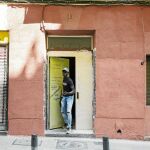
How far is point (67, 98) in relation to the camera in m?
13.2

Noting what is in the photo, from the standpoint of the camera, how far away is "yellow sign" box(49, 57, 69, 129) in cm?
1358

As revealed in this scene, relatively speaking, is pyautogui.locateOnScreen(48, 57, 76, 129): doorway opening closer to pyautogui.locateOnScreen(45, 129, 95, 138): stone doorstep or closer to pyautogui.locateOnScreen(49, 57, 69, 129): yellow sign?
pyautogui.locateOnScreen(49, 57, 69, 129): yellow sign

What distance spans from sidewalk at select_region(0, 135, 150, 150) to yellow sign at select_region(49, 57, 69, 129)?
0.98 meters

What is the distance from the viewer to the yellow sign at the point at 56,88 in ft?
44.5

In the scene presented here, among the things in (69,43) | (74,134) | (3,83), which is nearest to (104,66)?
(69,43)

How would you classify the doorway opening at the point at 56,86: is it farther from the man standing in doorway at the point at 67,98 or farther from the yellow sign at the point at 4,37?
the yellow sign at the point at 4,37

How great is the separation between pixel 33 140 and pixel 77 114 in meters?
4.96

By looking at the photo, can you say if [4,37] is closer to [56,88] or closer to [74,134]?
[56,88]

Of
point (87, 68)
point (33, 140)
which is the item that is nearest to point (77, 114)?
point (87, 68)

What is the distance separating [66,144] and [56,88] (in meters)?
2.34

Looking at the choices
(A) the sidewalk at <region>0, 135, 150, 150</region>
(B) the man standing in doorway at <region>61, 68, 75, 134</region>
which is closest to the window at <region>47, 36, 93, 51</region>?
(B) the man standing in doorway at <region>61, 68, 75, 134</region>

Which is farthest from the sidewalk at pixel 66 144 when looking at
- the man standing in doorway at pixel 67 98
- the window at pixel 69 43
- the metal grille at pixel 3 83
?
the window at pixel 69 43

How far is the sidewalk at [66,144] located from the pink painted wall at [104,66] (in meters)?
0.38

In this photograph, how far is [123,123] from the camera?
12906 millimetres
